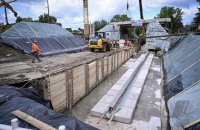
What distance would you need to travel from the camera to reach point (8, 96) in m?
4.29

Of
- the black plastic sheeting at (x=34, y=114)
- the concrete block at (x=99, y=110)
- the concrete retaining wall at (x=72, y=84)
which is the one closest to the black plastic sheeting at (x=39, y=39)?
the concrete retaining wall at (x=72, y=84)

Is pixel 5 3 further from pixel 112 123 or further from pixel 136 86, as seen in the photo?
pixel 112 123

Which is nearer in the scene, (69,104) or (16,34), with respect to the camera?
(69,104)

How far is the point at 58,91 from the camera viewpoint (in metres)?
6.75

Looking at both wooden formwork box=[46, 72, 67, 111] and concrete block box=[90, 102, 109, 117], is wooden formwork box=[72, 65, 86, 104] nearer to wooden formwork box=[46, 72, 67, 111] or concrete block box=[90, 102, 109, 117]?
wooden formwork box=[46, 72, 67, 111]

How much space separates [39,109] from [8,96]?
1150mm

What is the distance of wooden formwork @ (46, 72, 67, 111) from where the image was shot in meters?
6.36

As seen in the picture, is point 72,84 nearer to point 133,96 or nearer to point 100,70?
point 133,96

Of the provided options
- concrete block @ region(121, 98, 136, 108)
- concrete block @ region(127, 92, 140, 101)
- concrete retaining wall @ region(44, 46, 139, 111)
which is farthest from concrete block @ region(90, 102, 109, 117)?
concrete block @ region(127, 92, 140, 101)

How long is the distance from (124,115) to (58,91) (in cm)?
258

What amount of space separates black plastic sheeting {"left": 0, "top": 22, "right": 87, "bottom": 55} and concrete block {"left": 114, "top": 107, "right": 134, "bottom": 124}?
14.3m

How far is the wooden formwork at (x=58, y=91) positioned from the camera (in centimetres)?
636

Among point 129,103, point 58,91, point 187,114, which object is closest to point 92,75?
point 129,103

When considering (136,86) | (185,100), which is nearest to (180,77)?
(136,86)
